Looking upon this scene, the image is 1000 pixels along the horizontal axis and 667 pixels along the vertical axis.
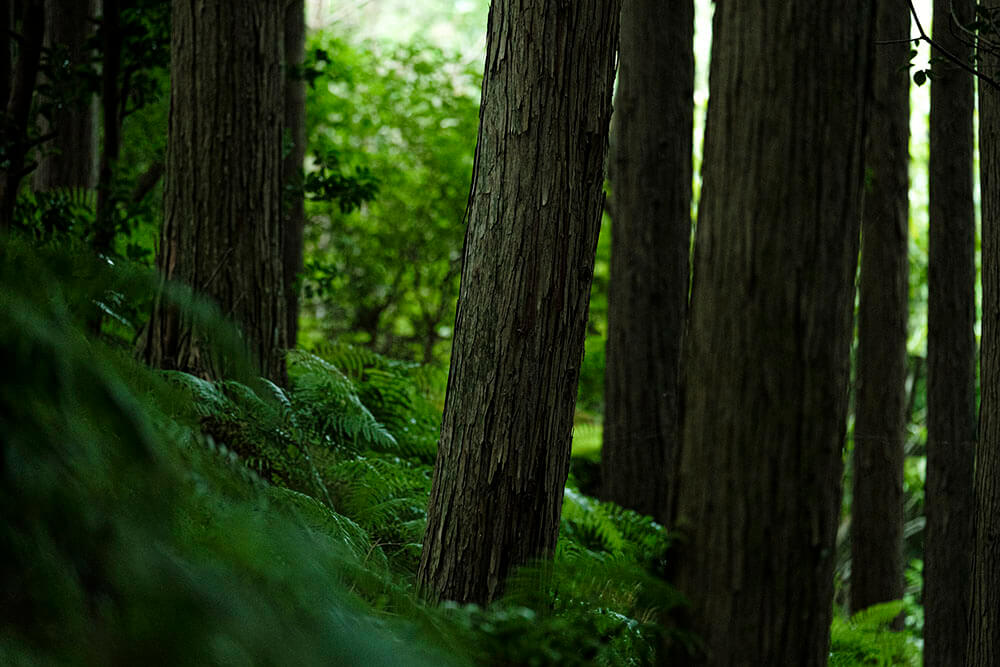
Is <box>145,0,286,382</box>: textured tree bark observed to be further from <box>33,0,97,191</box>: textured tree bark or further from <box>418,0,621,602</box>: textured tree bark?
<box>33,0,97,191</box>: textured tree bark

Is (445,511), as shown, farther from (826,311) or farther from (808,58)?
(808,58)

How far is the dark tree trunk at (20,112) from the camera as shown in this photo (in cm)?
543

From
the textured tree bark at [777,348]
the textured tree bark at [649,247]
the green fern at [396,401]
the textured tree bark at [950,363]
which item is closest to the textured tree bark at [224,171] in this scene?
the green fern at [396,401]

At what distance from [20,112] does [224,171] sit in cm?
206

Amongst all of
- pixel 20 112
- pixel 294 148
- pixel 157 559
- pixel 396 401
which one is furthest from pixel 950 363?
pixel 20 112

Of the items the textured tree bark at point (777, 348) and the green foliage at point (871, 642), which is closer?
the textured tree bark at point (777, 348)

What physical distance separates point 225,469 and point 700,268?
1.09m

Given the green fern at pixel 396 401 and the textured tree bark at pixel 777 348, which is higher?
the textured tree bark at pixel 777 348

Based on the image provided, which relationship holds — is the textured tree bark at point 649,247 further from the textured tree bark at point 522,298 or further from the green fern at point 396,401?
Result: the textured tree bark at point 522,298

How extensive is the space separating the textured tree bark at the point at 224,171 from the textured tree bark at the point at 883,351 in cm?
432

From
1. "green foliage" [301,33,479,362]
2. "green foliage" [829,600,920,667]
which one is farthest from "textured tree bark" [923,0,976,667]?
"green foliage" [301,33,479,362]

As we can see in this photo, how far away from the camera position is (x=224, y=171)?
4562 mm

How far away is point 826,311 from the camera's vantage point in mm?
2006

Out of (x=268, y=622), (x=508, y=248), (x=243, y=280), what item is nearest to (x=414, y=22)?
(x=243, y=280)
